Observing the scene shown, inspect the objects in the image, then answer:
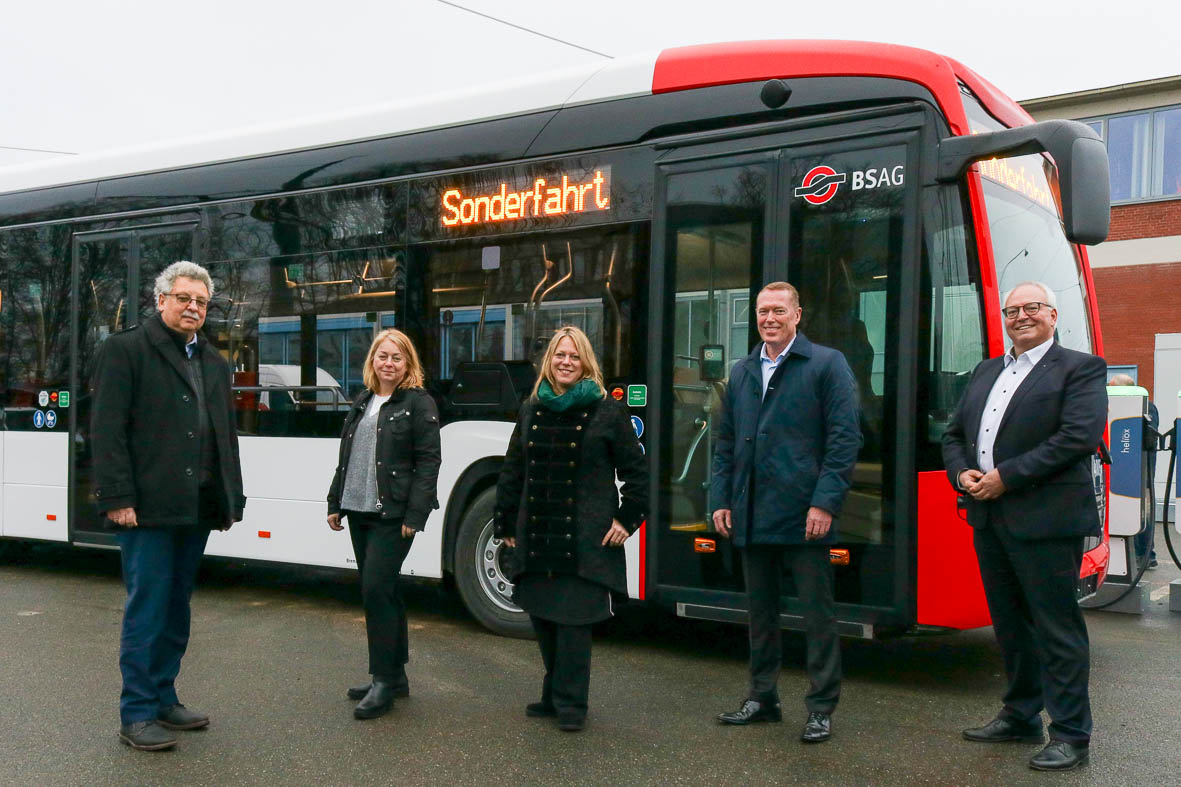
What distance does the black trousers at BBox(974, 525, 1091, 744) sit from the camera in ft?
14.8

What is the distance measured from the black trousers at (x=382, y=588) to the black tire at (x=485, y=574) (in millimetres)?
1569

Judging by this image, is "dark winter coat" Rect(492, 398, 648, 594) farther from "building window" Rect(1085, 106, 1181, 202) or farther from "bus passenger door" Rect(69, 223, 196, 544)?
"building window" Rect(1085, 106, 1181, 202)

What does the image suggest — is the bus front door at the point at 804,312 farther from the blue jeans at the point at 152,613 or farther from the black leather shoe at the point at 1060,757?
the blue jeans at the point at 152,613

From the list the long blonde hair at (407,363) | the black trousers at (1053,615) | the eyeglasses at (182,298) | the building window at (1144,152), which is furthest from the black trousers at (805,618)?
the building window at (1144,152)

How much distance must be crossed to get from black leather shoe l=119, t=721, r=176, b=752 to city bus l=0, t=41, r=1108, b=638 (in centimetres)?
253

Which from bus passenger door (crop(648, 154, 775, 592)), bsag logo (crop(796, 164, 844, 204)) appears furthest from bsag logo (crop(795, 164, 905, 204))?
bus passenger door (crop(648, 154, 775, 592))

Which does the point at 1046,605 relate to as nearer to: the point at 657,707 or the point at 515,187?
the point at 657,707

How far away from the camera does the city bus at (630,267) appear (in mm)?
5535

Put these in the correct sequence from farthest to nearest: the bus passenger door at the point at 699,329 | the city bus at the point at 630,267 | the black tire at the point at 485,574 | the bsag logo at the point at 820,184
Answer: the black tire at the point at 485,574, the bus passenger door at the point at 699,329, the bsag logo at the point at 820,184, the city bus at the point at 630,267

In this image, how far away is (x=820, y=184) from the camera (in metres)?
5.84

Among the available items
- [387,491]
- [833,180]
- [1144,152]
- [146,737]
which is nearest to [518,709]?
[387,491]

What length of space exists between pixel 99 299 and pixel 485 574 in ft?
13.4

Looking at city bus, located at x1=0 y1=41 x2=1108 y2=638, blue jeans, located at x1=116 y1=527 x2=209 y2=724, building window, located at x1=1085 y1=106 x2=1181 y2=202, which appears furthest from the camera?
building window, located at x1=1085 y1=106 x2=1181 y2=202

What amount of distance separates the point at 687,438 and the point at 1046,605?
2128 millimetres
